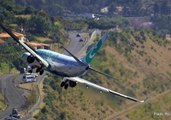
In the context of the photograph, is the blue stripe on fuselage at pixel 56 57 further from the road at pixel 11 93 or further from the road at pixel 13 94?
the road at pixel 13 94

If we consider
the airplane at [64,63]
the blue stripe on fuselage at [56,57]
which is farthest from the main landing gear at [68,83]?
the blue stripe on fuselage at [56,57]

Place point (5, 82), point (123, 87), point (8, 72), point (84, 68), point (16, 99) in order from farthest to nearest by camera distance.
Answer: point (123, 87) < point (8, 72) < point (5, 82) < point (16, 99) < point (84, 68)

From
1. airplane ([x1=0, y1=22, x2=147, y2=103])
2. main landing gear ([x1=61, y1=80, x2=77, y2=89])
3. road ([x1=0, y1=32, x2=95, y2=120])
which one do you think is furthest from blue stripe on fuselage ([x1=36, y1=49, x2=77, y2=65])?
road ([x1=0, y1=32, x2=95, y2=120])

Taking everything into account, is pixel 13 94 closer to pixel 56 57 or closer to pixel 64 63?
pixel 56 57

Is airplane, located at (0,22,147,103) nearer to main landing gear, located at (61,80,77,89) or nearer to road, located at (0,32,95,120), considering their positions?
main landing gear, located at (61,80,77,89)

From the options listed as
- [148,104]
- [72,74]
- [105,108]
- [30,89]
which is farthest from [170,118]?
[72,74]

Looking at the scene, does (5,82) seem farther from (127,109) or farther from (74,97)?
(127,109)

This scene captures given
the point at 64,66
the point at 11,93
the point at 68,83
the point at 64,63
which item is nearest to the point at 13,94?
the point at 11,93
